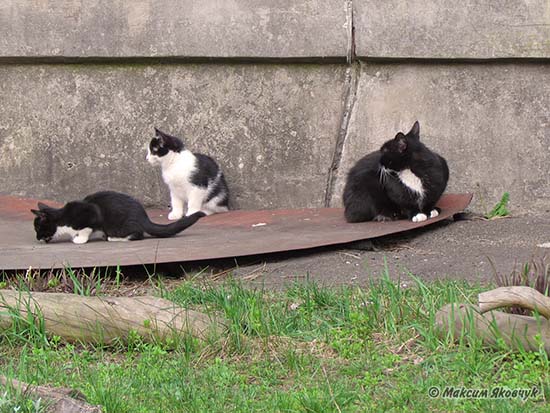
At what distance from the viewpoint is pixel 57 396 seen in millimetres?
3436

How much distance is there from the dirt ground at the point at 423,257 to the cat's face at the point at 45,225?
122 cm

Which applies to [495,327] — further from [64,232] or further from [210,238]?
[64,232]

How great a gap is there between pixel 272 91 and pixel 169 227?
1.46 metres

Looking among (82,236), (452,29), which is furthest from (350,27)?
(82,236)

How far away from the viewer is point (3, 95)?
764cm

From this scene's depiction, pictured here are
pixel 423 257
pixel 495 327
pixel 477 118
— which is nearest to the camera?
pixel 495 327

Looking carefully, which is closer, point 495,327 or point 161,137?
point 495,327

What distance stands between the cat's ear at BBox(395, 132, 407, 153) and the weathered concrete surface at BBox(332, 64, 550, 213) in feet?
2.06

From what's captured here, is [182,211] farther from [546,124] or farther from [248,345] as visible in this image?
[248,345]

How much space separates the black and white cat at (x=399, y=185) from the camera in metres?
6.58

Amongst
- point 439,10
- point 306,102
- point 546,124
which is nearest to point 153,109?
point 306,102

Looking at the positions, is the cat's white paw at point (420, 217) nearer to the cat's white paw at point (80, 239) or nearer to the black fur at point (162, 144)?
the black fur at point (162, 144)

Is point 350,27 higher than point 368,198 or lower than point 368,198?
higher

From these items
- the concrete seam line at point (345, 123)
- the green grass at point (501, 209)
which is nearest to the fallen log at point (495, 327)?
the green grass at point (501, 209)
